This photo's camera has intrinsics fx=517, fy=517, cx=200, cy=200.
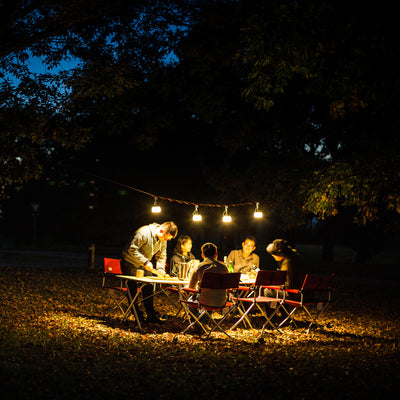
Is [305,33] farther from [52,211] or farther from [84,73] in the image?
[52,211]

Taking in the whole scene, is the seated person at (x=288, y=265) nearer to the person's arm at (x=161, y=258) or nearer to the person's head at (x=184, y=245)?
the person's head at (x=184, y=245)

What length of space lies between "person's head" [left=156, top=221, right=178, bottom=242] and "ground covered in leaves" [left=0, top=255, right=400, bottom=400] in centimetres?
149

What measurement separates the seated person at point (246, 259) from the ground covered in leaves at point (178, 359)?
1609mm

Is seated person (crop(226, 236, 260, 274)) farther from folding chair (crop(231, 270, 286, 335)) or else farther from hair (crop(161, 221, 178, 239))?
hair (crop(161, 221, 178, 239))

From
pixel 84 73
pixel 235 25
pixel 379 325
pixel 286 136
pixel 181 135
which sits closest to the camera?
pixel 379 325

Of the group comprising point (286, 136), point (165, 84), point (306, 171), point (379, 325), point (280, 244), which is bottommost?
point (379, 325)

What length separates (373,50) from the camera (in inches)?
320

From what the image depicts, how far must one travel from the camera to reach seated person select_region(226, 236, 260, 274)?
9914 mm

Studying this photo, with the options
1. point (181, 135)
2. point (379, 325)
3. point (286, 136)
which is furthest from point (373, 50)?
point (181, 135)

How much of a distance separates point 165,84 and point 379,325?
9.11m

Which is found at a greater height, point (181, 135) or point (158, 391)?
point (181, 135)

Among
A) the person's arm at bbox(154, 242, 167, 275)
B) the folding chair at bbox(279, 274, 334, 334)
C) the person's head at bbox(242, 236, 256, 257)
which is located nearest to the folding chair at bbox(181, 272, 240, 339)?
the person's arm at bbox(154, 242, 167, 275)

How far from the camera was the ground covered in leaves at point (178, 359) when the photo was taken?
504cm

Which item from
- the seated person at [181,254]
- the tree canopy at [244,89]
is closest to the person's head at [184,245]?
the seated person at [181,254]
